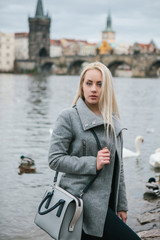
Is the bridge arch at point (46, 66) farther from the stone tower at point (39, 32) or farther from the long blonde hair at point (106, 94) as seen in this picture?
the long blonde hair at point (106, 94)

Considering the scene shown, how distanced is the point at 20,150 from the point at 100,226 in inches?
268

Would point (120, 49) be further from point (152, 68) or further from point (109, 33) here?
point (109, 33)

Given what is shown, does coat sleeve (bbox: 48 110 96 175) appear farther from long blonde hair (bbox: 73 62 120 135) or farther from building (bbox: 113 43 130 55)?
building (bbox: 113 43 130 55)

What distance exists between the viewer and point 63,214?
1958 mm

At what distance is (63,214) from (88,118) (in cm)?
50

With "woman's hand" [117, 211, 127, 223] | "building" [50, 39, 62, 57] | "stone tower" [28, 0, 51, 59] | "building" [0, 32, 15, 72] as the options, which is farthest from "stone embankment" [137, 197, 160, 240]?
"building" [50, 39, 62, 57]

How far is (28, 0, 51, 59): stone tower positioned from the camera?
370 ft

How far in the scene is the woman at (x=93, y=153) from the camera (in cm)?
207

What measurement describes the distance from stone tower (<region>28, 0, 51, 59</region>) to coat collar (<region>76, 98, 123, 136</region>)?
111669 millimetres

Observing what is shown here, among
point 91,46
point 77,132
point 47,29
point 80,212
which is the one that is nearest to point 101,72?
point 77,132

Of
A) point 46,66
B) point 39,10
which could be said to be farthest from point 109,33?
point 46,66

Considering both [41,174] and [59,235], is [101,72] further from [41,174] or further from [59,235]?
[41,174]

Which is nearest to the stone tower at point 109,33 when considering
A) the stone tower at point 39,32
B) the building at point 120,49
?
the building at point 120,49

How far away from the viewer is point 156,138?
1115cm
